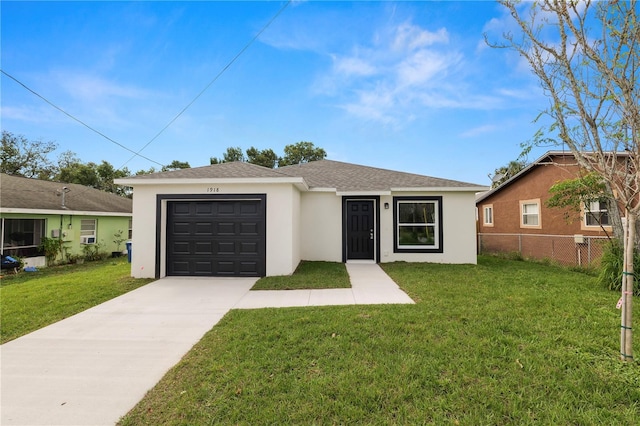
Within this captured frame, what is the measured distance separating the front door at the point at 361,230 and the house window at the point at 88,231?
39.2 ft

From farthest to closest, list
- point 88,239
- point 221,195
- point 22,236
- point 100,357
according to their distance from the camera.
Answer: point 88,239, point 22,236, point 221,195, point 100,357

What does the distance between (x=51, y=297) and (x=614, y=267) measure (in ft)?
39.3

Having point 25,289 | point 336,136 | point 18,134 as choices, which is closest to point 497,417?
point 25,289

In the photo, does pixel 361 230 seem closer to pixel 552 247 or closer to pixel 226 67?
pixel 226 67

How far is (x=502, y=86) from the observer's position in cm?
896

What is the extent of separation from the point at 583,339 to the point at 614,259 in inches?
160

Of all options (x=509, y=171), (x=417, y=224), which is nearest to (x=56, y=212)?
(x=417, y=224)

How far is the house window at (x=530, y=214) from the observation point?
12.2m

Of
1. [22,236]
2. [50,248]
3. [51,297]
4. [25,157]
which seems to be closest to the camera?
[51,297]

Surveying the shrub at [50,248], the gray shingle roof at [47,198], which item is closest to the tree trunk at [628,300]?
the gray shingle roof at [47,198]

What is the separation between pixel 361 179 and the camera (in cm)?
1041

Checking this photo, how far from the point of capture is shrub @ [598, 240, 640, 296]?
5.45m

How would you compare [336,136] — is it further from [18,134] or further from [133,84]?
[18,134]

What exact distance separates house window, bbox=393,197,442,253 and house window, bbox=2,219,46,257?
1393 centimetres
